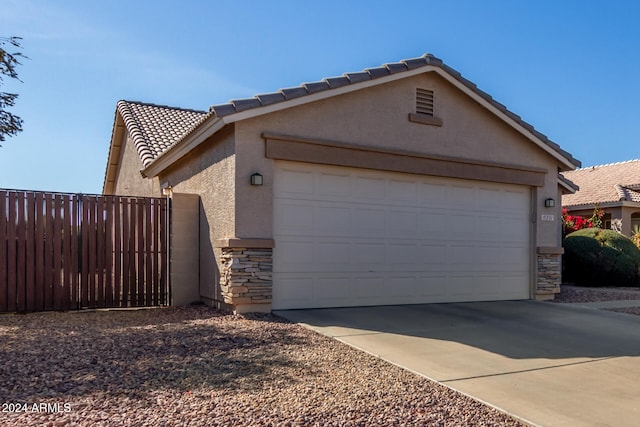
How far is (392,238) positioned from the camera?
10.2m

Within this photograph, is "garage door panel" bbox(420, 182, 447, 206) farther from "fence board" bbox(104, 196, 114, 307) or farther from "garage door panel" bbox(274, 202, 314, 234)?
"fence board" bbox(104, 196, 114, 307)

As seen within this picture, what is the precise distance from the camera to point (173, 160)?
1161 centimetres

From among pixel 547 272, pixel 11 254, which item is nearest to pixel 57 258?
pixel 11 254

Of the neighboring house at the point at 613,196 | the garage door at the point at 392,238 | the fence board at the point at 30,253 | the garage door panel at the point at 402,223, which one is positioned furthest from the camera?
the neighboring house at the point at 613,196

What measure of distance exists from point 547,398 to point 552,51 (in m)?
11.3

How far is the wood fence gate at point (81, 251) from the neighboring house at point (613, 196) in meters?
19.4

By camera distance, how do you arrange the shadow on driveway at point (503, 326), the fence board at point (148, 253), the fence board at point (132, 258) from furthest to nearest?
the fence board at point (148, 253) → the fence board at point (132, 258) → the shadow on driveway at point (503, 326)

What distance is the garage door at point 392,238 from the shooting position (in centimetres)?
931

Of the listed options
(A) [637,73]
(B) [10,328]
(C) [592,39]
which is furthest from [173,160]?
(A) [637,73]

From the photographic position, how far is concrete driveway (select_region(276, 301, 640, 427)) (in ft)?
15.2

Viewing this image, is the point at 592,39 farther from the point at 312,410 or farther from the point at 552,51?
the point at 312,410

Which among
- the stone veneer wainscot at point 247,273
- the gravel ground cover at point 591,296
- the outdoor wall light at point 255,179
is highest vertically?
the outdoor wall light at point 255,179

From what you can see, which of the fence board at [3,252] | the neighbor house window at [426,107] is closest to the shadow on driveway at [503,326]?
the neighbor house window at [426,107]

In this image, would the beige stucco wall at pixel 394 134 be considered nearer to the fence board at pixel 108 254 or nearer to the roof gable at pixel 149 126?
the fence board at pixel 108 254
